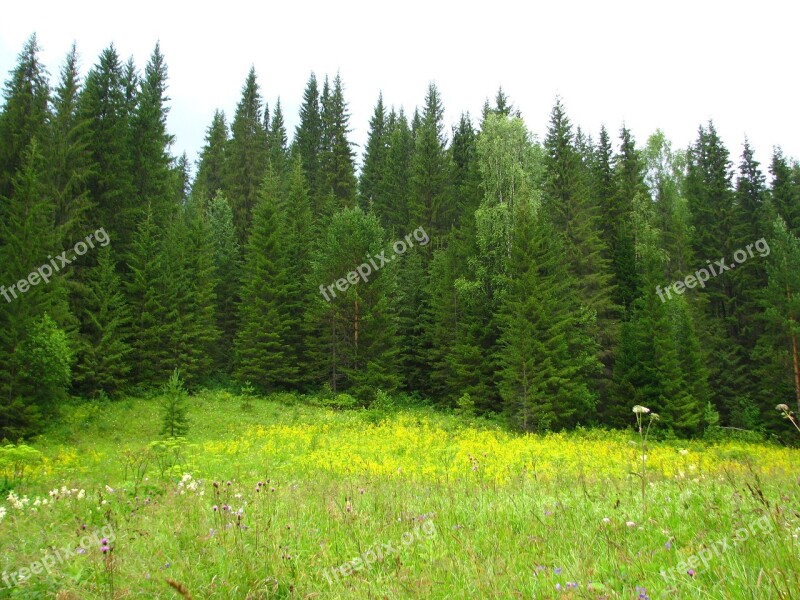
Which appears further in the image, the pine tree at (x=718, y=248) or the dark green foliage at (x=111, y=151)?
the pine tree at (x=718, y=248)

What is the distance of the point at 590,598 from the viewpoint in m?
2.24

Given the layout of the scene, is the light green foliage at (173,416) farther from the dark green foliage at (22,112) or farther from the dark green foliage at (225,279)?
the dark green foliage at (22,112)

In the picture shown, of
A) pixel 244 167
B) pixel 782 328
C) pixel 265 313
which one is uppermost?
pixel 244 167

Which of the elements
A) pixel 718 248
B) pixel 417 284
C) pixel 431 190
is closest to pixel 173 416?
pixel 417 284

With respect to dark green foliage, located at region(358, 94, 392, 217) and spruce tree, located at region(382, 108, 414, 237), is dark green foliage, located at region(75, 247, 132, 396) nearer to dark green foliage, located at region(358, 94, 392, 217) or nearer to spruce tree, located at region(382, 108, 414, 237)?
spruce tree, located at region(382, 108, 414, 237)

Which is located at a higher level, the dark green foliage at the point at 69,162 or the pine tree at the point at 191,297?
the dark green foliage at the point at 69,162

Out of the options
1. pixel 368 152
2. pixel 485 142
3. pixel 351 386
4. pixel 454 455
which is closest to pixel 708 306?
pixel 485 142

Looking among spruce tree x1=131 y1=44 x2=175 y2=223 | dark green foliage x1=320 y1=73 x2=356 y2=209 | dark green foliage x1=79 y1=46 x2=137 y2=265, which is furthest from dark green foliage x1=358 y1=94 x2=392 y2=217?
dark green foliage x1=79 y1=46 x2=137 y2=265

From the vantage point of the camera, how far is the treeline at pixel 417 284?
21750 mm

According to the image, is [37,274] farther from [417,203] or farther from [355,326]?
[417,203]

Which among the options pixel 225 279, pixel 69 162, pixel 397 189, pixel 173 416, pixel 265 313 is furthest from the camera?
pixel 397 189

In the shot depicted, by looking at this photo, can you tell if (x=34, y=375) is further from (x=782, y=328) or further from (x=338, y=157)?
(x=782, y=328)

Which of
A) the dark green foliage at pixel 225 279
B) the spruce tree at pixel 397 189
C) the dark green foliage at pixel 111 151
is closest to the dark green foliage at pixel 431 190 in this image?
the spruce tree at pixel 397 189

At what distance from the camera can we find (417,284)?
108ft
